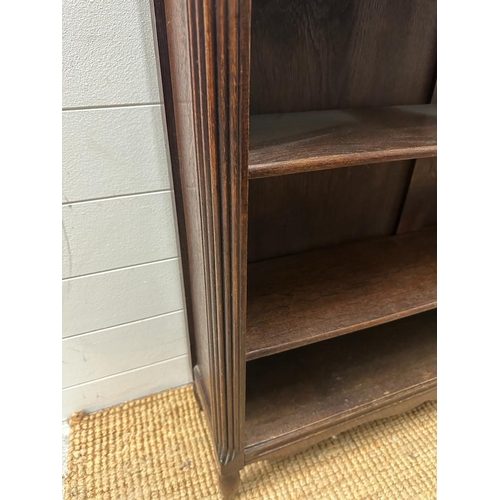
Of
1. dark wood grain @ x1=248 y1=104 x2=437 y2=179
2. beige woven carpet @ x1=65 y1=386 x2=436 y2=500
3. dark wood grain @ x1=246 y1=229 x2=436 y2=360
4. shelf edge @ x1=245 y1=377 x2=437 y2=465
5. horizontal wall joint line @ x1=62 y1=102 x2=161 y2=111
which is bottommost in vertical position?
beige woven carpet @ x1=65 y1=386 x2=436 y2=500

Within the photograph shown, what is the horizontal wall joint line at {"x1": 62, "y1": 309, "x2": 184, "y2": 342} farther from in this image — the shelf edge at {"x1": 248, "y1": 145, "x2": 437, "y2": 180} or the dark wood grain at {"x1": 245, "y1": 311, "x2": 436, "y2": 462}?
the shelf edge at {"x1": 248, "y1": 145, "x2": 437, "y2": 180}

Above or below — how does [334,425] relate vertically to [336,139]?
below

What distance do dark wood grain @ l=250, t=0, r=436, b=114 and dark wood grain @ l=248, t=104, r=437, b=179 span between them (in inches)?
1.6

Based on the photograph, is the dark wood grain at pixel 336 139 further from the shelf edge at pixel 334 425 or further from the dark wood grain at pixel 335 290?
the shelf edge at pixel 334 425

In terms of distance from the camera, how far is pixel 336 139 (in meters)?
0.65

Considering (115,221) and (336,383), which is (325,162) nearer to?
(115,221)

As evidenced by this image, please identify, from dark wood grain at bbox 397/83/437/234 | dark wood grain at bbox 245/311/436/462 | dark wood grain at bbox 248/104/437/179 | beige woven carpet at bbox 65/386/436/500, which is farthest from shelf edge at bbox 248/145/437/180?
beige woven carpet at bbox 65/386/436/500

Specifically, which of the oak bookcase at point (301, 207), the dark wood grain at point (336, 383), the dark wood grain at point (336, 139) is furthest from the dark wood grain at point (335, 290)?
the dark wood grain at point (336, 139)

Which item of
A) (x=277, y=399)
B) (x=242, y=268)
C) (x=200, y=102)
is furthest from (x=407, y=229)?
(x=200, y=102)

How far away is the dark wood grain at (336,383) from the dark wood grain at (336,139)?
0.54 meters

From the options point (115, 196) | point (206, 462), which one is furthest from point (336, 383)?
point (115, 196)

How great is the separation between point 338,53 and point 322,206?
0.32 metres

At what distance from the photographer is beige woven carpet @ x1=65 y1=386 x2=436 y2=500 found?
88 centimetres
